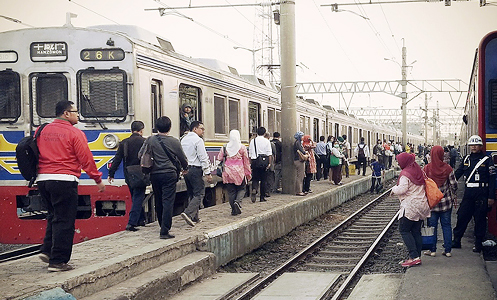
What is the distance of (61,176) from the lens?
6.02 metres

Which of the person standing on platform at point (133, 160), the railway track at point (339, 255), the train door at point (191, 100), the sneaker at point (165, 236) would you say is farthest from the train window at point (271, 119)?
the sneaker at point (165, 236)

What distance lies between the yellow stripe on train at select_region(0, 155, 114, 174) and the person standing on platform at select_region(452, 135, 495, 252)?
5159 mm

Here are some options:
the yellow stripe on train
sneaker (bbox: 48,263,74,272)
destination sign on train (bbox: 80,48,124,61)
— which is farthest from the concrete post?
sneaker (bbox: 48,263,74,272)

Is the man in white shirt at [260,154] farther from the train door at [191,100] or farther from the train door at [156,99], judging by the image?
the train door at [156,99]

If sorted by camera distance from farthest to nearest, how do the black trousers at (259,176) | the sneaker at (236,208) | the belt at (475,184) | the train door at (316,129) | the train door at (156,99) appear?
the train door at (316,129), the black trousers at (259,176), the sneaker at (236,208), the train door at (156,99), the belt at (475,184)

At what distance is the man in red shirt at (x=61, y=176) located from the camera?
19.6 ft

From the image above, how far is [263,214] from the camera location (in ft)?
35.3

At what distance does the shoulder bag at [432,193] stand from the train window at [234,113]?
21.6ft

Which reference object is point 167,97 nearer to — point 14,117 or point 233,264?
point 14,117

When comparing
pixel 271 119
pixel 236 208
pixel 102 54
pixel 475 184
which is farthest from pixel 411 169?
pixel 271 119

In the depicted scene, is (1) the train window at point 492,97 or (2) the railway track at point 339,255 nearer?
Answer: (2) the railway track at point 339,255

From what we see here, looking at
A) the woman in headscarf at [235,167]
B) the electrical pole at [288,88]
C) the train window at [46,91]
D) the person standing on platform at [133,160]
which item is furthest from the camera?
the electrical pole at [288,88]

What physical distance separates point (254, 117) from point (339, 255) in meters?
6.20

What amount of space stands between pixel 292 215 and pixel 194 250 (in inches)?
185
